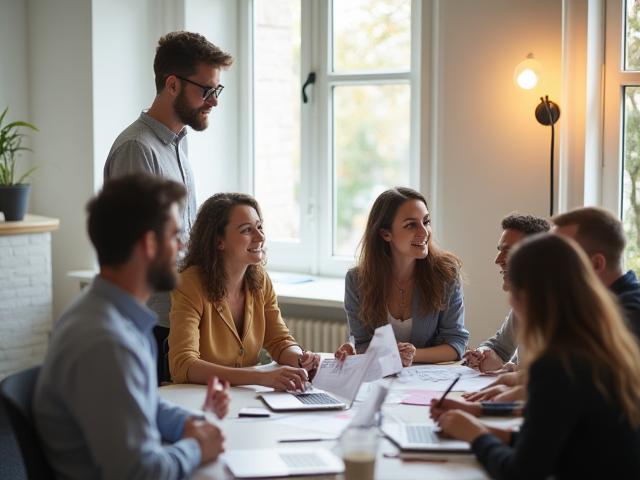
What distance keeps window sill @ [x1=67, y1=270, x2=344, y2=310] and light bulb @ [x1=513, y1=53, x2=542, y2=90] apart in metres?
1.23

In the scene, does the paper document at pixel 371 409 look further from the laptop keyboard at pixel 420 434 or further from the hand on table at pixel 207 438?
the hand on table at pixel 207 438

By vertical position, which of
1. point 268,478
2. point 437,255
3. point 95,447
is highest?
point 437,255

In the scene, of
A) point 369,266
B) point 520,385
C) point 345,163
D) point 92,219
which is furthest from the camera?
point 345,163

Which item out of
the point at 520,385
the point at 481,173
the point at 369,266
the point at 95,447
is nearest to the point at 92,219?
the point at 95,447

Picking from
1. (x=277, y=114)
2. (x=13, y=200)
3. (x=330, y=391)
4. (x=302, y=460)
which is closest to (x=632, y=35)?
(x=277, y=114)

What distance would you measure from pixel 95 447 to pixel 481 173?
2.57m

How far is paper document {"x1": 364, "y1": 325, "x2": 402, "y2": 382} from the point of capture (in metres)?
2.56

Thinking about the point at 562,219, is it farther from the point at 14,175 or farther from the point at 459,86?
the point at 14,175

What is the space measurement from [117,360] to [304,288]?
2.77 meters

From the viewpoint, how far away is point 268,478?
1.90 metres

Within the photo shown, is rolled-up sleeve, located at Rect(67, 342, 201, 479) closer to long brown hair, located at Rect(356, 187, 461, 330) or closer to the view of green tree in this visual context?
long brown hair, located at Rect(356, 187, 461, 330)

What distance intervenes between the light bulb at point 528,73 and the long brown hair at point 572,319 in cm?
188

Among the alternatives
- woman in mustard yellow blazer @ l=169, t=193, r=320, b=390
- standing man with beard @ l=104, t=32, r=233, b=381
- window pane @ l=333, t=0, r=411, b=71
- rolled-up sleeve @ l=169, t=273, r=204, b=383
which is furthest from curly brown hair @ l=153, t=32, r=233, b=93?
window pane @ l=333, t=0, r=411, b=71

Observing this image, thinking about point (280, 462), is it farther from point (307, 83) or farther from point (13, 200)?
point (307, 83)
